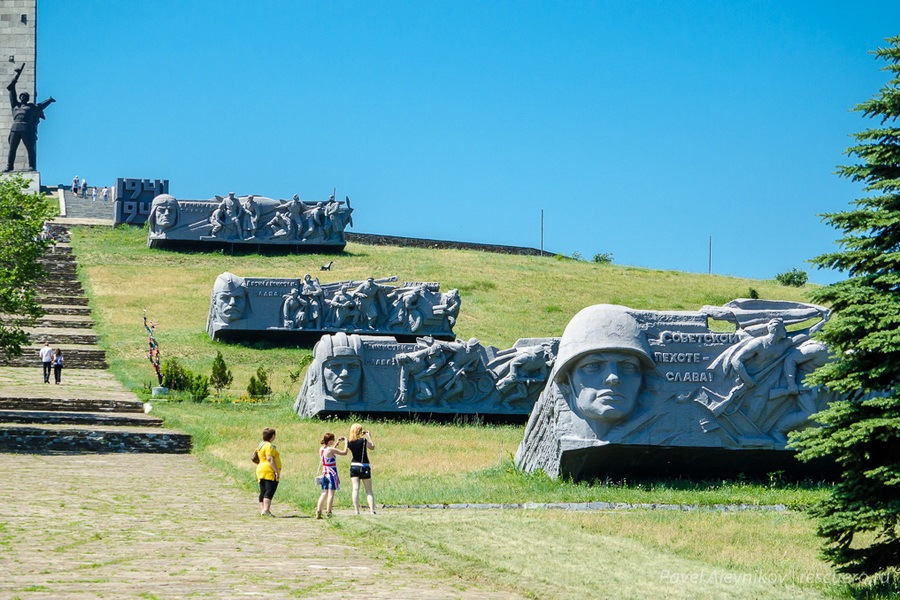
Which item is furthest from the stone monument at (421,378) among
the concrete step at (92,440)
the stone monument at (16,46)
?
the stone monument at (16,46)

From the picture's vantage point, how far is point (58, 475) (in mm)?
19094

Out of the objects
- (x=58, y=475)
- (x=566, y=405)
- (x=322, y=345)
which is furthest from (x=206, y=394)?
(x=566, y=405)

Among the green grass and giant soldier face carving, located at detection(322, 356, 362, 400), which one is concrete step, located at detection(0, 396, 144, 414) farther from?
giant soldier face carving, located at detection(322, 356, 362, 400)

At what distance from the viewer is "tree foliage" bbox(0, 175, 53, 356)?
24469 millimetres

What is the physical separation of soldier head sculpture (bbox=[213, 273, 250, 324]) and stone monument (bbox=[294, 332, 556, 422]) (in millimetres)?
9663

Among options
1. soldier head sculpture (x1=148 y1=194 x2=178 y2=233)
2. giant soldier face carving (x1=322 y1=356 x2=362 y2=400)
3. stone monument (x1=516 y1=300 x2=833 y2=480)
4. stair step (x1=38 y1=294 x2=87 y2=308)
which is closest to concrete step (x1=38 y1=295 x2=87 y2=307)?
stair step (x1=38 y1=294 x2=87 y2=308)

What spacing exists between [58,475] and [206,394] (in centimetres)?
955

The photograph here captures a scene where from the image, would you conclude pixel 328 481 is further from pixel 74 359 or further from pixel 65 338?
pixel 65 338

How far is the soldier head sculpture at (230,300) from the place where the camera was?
36250mm

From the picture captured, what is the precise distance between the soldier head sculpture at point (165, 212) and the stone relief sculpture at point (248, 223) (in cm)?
8

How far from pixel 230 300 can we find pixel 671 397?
20.4 metres

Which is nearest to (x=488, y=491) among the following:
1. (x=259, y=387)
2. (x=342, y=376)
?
(x=342, y=376)

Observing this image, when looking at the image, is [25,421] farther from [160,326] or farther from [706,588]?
[706,588]

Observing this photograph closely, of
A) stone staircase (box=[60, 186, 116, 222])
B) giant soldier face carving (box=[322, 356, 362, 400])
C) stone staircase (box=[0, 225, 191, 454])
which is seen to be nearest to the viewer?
stone staircase (box=[0, 225, 191, 454])
